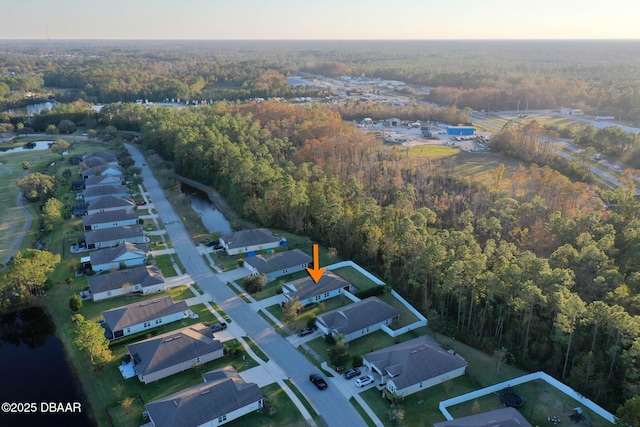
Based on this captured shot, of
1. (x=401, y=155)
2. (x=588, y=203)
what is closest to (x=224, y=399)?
(x=588, y=203)

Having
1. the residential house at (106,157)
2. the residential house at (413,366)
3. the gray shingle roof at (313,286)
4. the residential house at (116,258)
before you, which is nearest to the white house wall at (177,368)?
the gray shingle roof at (313,286)

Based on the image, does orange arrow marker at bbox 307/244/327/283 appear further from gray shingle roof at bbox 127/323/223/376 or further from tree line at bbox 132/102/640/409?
gray shingle roof at bbox 127/323/223/376

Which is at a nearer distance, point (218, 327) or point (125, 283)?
point (218, 327)

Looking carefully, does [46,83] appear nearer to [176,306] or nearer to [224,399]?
[176,306]

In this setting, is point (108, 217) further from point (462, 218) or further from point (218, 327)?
point (462, 218)

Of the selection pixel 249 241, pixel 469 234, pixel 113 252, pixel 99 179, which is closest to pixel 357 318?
pixel 469 234

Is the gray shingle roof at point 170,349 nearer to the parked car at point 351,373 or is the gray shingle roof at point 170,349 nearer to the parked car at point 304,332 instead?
the parked car at point 304,332
